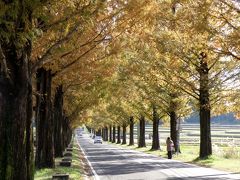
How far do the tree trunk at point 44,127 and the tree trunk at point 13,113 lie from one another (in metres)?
9.60

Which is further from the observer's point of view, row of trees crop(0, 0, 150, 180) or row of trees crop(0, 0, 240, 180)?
row of trees crop(0, 0, 240, 180)

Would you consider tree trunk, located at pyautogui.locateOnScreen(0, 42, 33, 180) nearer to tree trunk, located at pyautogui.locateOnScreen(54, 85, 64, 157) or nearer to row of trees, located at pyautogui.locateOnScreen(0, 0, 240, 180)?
row of trees, located at pyautogui.locateOnScreen(0, 0, 240, 180)

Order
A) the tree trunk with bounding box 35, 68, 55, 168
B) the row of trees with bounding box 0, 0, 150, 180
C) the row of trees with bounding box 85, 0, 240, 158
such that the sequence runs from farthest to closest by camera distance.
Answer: the tree trunk with bounding box 35, 68, 55, 168
the row of trees with bounding box 85, 0, 240, 158
the row of trees with bounding box 0, 0, 150, 180

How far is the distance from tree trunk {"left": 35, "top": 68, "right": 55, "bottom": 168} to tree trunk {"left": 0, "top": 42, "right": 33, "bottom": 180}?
31.5 ft

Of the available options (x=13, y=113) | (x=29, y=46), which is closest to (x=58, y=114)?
(x=29, y=46)

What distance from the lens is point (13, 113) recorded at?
12.1 metres

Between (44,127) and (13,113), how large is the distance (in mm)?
10255

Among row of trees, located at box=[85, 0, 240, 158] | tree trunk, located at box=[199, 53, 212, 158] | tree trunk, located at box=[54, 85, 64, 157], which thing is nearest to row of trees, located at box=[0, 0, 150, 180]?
row of trees, located at box=[85, 0, 240, 158]

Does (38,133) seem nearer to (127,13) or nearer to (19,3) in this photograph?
(127,13)

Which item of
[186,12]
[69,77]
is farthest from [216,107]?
[186,12]

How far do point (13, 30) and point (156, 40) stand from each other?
738 inches

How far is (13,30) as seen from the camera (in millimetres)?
9547

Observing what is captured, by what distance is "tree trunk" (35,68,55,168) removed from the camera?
72.6ft

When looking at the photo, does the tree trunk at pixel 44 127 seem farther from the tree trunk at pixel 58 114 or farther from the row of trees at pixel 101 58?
the tree trunk at pixel 58 114
